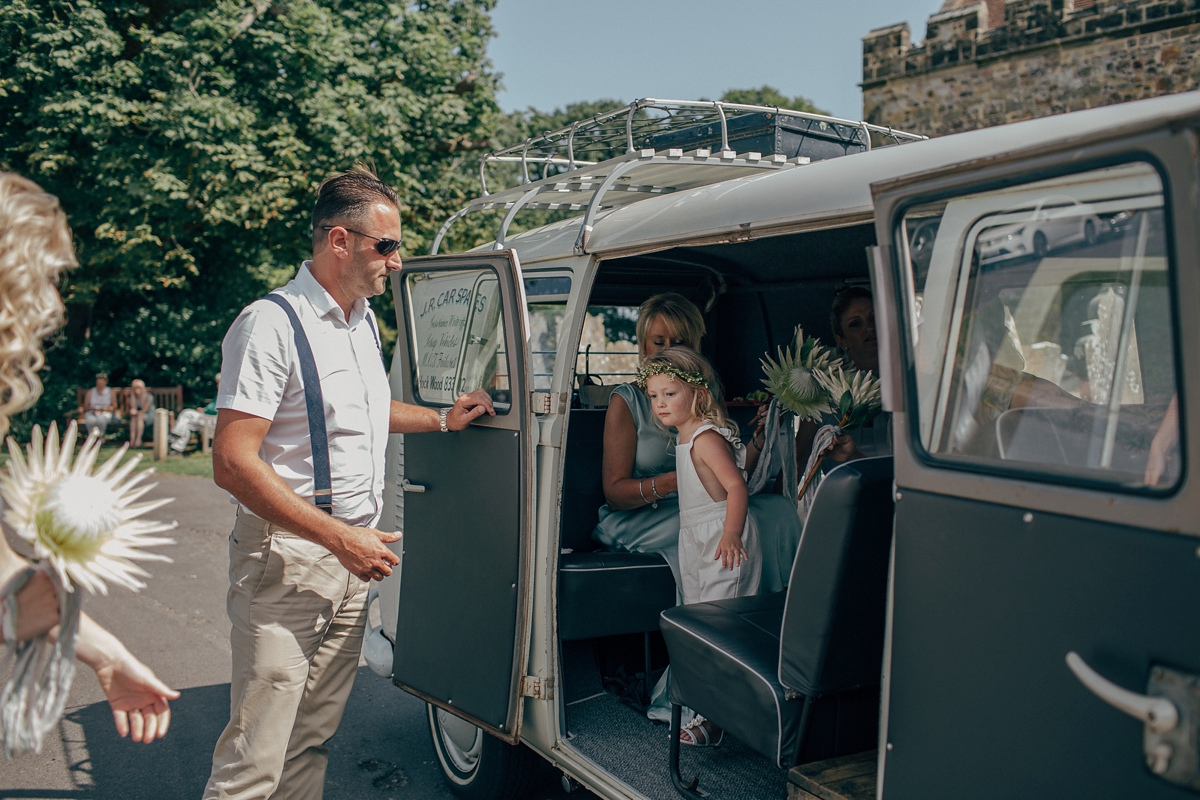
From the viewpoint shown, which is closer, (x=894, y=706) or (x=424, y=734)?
(x=894, y=706)

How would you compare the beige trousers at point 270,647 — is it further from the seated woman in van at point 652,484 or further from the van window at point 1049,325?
the van window at point 1049,325

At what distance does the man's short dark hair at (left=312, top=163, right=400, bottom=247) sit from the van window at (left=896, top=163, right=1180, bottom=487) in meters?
1.76

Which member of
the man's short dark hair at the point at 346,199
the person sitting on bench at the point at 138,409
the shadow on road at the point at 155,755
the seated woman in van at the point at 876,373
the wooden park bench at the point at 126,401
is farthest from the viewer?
the wooden park bench at the point at 126,401

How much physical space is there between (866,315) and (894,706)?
2.52m

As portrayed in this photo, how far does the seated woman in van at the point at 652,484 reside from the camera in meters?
3.88

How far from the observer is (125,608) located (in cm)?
678

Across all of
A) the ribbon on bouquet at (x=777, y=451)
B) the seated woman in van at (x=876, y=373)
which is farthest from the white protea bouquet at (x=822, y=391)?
the ribbon on bouquet at (x=777, y=451)

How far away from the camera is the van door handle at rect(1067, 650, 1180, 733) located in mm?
1442

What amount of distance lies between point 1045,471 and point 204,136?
1551 cm

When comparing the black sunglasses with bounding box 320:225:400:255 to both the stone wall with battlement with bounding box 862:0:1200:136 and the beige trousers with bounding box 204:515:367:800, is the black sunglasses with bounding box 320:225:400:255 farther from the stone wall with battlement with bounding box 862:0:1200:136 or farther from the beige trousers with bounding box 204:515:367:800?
the stone wall with battlement with bounding box 862:0:1200:136

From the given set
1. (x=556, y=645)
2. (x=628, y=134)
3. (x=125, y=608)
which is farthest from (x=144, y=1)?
(x=556, y=645)

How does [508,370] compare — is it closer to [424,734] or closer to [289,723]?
[289,723]

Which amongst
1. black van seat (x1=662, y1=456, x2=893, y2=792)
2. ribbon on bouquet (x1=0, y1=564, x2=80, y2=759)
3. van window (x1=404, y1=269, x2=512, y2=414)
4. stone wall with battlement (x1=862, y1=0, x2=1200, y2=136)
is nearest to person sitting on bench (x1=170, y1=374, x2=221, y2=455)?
van window (x1=404, y1=269, x2=512, y2=414)

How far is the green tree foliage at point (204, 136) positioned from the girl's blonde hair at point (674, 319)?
1229 cm
